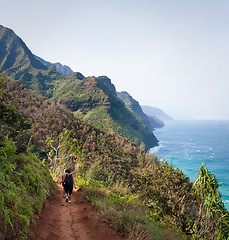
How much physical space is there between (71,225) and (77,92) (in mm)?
126039

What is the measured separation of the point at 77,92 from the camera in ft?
417

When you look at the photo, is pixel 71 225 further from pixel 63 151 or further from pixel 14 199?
pixel 63 151

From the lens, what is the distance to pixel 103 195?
8.23 m

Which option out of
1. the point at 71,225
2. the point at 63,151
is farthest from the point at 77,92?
the point at 71,225

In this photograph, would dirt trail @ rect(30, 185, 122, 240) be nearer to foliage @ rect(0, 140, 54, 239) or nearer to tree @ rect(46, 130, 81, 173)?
foliage @ rect(0, 140, 54, 239)

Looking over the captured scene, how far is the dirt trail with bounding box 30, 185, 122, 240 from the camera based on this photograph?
5.00m

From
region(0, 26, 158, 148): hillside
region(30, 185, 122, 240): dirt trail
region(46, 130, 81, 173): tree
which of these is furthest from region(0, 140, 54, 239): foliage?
region(0, 26, 158, 148): hillside

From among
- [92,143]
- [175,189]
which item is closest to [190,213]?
[175,189]

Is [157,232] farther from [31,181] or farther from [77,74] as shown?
[77,74]

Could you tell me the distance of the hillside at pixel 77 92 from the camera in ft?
344

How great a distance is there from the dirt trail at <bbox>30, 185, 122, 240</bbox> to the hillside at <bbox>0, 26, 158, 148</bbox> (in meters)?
75.9

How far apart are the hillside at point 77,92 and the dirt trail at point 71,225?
75852 mm

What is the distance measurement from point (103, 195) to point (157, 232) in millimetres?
3518

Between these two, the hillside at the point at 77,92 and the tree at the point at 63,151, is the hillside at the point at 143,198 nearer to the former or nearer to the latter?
the tree at the point at 63,151
